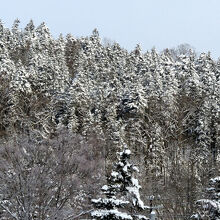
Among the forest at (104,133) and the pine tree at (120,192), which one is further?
the forest at (104,133)

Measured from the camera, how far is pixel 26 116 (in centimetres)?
4016

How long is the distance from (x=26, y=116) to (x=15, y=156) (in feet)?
71.4

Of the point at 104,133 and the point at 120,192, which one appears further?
the point at 104,133

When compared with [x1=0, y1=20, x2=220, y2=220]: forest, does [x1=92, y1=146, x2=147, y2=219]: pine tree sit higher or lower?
lower

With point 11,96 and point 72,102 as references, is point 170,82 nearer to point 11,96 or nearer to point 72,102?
point 72,102

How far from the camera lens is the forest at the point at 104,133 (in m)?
17.5

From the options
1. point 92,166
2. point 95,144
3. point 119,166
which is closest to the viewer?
point 119,166

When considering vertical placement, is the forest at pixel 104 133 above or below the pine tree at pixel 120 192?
above

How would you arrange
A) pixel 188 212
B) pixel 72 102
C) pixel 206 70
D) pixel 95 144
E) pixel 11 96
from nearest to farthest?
pixel 188 212 < pixel 95 144 < pixel 11 96 < pixel 72 102 < pixel 206 70

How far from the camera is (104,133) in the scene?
146 feet

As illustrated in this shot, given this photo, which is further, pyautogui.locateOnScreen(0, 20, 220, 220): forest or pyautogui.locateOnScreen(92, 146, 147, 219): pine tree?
pyautogui.locateOnScreen(0, 20, 220, 220): forest

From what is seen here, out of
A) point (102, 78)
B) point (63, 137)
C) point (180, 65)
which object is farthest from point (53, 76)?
point (63, 137)

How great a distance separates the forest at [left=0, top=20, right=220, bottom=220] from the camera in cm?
1753

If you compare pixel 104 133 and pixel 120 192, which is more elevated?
pixel 104 133
